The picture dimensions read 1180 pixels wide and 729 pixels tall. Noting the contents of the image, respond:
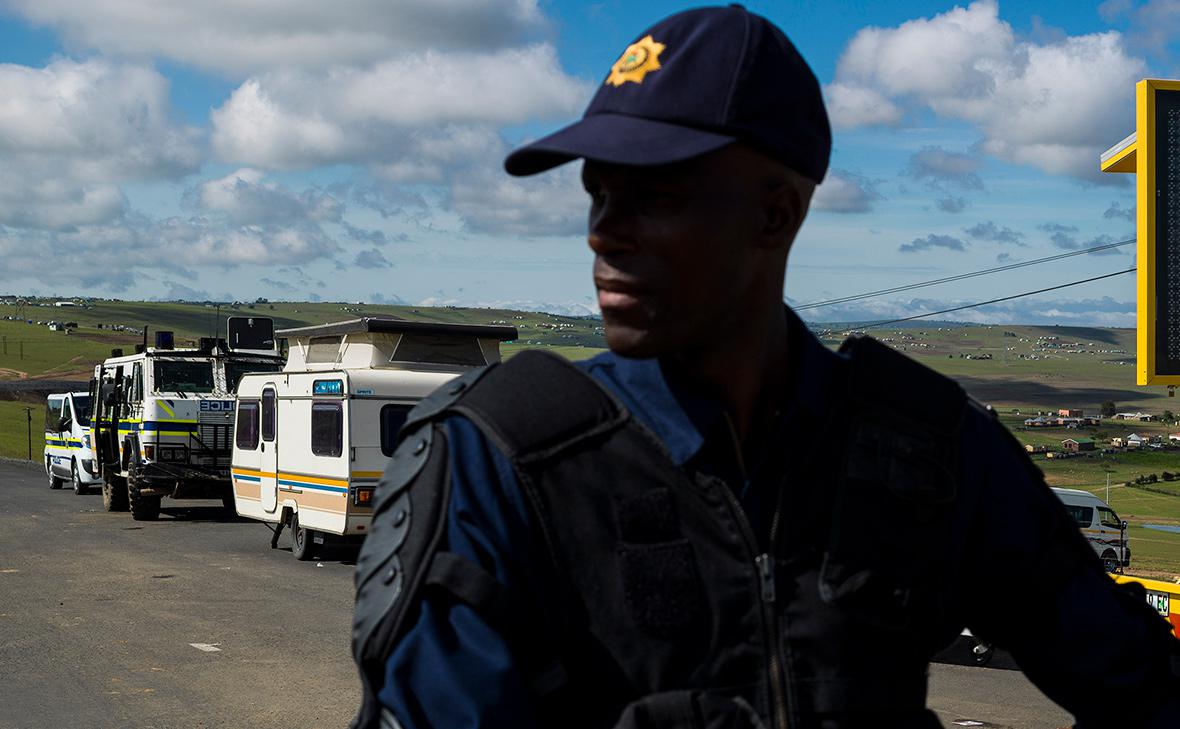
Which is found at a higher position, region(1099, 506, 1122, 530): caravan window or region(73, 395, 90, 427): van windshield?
region(73, 395, 90, 427): van windshield

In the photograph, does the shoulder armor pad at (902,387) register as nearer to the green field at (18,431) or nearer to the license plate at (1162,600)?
the license plate at (1162,600)

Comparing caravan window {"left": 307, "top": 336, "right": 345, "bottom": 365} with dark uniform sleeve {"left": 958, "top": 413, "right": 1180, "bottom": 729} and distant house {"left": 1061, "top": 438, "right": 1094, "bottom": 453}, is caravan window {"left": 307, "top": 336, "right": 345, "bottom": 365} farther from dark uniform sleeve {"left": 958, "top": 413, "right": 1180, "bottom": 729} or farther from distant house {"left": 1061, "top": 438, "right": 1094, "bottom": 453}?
distant house {"left": 1061, "top": 438, "right": 1094, "bottom": 453}

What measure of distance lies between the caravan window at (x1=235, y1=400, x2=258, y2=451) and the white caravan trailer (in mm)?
22

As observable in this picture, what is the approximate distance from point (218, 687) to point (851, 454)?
28.8 feet

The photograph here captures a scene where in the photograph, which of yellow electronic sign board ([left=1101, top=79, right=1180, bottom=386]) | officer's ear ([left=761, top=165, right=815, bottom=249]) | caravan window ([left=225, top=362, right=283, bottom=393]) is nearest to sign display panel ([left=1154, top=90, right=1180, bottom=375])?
yellow electronic sign board ([left=1101, top=79, right=1180, bottom=386])

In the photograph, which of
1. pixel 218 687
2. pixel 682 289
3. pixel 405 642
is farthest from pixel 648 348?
pixel 218 687

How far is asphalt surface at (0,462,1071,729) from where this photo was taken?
9.04 metres

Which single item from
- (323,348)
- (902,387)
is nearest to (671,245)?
(902,387)

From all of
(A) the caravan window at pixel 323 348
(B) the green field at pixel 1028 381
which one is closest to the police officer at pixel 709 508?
(B) the green field at pixel 1028 381

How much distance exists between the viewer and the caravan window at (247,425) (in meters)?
20.3

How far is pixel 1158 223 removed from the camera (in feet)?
45.3

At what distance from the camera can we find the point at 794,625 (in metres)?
1.62

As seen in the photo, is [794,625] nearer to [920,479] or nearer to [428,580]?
[920,479]

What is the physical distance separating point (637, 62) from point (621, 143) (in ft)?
0.47
